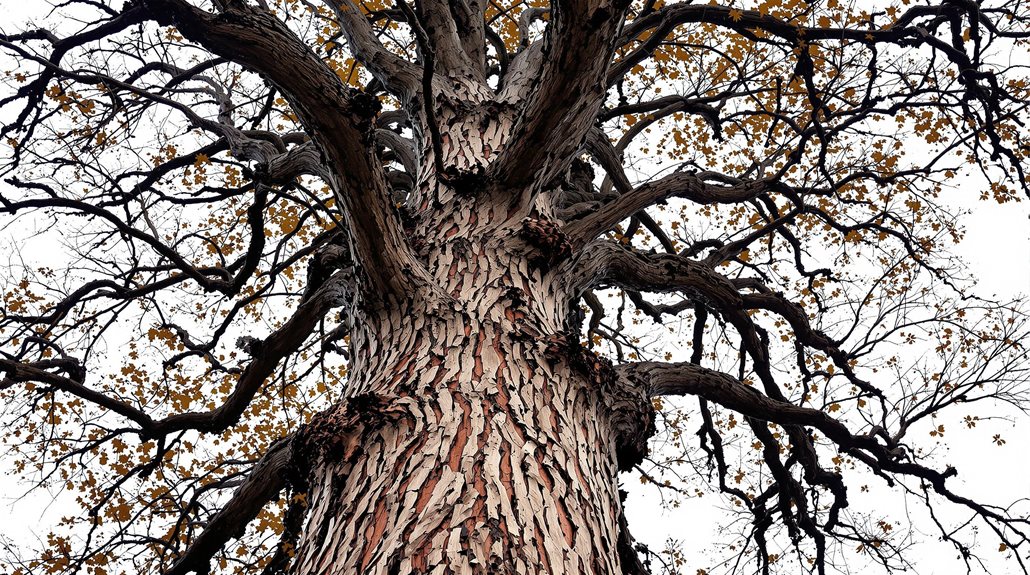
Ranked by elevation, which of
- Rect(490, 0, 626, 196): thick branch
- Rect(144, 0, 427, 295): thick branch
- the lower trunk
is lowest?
the lower trunk

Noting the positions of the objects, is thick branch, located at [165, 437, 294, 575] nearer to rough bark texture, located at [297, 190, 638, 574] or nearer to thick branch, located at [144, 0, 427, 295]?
rough bark texture, located at [297, 190, 638, 574]

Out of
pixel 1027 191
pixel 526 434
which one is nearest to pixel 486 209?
pixel 526 434

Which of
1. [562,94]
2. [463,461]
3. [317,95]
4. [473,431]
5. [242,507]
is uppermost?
[562,94]

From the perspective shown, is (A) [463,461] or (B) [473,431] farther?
(B) [473,431]

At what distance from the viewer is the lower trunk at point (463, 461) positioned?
164 centimetres

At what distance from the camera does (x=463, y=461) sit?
1.86 meters

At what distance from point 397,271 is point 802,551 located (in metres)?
4.82

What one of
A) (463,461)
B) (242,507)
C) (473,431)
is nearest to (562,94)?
(473,431)

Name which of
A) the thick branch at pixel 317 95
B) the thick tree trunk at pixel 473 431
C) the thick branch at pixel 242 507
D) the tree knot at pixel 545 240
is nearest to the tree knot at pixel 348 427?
the thick tree trunk at pixel 473 431

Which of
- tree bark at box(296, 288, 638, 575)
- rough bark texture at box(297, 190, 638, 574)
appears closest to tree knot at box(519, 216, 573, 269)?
rough bark texture at box(297, 190, 638, 574)

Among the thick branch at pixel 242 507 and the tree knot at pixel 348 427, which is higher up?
the thick branch at pixel 242 507

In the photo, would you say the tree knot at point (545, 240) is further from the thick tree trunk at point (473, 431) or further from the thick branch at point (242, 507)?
the thick branch at point (242, 507)

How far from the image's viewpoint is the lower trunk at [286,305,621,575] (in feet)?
5.40

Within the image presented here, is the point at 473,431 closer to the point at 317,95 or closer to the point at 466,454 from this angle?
the point at 466,454
